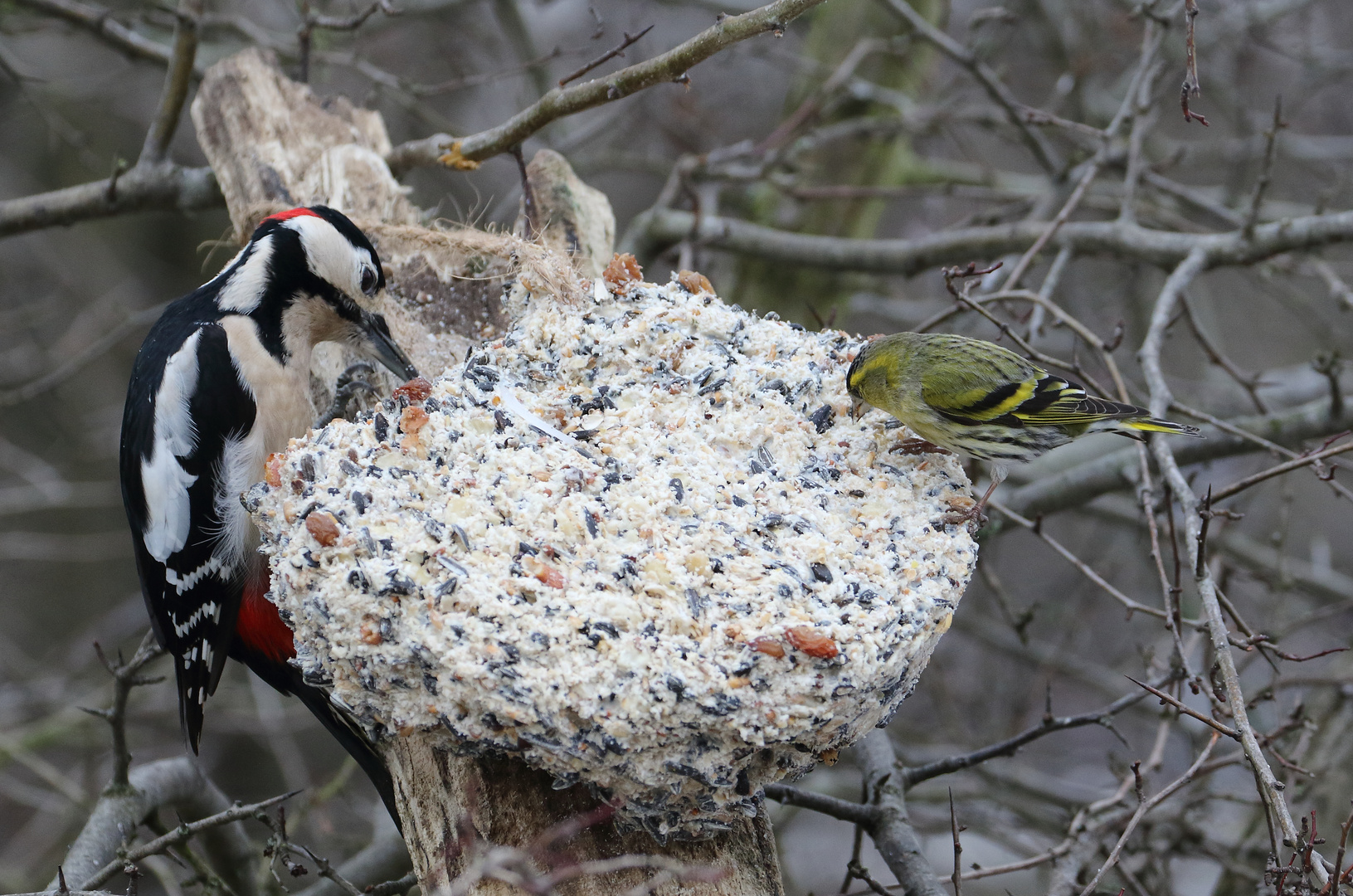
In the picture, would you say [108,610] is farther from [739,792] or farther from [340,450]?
[739,792]

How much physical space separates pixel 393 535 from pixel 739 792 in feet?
2.71

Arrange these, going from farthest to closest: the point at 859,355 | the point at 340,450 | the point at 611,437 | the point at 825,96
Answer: the point at 825,96 → the point at 859,355 → the point at 611,437 → the point at 340,450

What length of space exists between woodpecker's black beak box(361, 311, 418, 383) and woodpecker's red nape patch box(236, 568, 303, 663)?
648mm

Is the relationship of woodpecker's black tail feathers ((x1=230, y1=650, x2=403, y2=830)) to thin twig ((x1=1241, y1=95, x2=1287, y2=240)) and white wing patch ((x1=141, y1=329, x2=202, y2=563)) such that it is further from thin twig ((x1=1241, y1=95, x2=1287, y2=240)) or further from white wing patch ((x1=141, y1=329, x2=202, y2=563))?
thin twig ((x1=1241, y1=95, x2=1287, y2=240))

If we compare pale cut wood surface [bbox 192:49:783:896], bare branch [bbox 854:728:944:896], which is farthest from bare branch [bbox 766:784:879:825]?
pale cut wood surface [bbox 192:49:783:896]

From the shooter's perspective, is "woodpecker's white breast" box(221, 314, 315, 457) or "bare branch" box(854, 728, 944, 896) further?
"woodpecker's white breast" box(221, 314, 315, 457)

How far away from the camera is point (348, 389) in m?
3.17

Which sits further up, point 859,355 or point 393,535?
point 859,355

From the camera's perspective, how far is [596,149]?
7.09 meters

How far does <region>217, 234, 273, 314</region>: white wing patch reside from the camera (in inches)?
118

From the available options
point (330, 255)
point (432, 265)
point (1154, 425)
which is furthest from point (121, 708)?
point (1154, 425)

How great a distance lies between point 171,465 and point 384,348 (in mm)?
640

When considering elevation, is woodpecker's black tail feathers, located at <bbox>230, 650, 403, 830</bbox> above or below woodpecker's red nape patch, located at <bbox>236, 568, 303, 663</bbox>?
below

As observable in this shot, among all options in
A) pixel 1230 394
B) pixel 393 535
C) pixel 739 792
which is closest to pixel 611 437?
pixel 393 535
